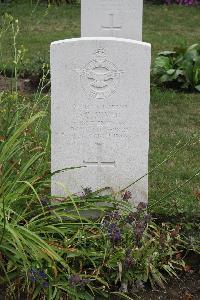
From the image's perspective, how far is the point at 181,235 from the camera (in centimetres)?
444

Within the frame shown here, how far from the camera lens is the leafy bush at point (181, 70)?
840 centimetres

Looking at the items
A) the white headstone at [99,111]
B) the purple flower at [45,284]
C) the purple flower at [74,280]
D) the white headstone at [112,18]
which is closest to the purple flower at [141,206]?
the white headstone at [99,111]

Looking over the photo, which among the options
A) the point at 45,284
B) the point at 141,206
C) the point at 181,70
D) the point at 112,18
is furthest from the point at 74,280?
the point at 181,70

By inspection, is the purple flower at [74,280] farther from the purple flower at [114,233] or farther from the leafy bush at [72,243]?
the purple flower at [114,233]

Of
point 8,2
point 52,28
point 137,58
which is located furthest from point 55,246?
point 8,2

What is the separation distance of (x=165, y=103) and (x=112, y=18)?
1.12 m

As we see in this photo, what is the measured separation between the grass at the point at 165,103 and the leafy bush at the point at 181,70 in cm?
20

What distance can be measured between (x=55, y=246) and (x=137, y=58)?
47.3 inches

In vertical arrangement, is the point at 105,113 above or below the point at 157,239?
above

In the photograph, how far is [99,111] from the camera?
4328 mm

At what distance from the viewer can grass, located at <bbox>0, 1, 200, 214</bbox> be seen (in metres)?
5.31

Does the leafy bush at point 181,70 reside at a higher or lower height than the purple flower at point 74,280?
higher

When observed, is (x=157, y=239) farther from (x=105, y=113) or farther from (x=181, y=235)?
(x=105, y=113)

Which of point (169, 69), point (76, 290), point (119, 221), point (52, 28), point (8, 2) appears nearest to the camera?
point (76, 290)
